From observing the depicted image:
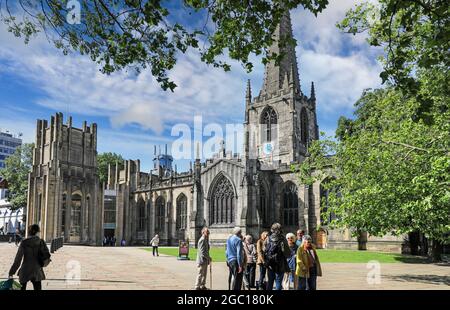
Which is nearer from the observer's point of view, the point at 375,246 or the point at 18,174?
the point at 375,246

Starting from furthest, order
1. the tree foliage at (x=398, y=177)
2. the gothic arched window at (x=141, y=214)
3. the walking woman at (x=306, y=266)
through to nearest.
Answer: the gothic arched window at (x=141, y=214) < the tree foliage at (x=398, y=177) < the walking woman at (x=306, y=266)

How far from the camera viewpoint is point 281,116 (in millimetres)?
54719

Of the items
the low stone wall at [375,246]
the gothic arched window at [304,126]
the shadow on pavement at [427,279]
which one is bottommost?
the low stone wall at [375,246]

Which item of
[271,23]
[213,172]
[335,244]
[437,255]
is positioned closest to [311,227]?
[335,244]

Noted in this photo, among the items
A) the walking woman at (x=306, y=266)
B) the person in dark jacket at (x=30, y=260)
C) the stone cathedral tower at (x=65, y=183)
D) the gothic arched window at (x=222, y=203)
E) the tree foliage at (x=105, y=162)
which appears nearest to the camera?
the person in dark jacket at (x=30, y=260)

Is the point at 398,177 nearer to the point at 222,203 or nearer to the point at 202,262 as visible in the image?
the point at 202,262

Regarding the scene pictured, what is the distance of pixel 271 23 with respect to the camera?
884 centimetres

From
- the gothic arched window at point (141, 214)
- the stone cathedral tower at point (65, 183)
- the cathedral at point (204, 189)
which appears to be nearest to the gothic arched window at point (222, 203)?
the cathedral at point (204, 189)

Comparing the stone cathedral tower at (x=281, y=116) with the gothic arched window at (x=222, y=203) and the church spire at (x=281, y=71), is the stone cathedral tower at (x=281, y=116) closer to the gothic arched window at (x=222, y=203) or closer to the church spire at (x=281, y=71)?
the church spire at (x=281, y=71)

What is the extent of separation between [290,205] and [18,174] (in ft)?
128

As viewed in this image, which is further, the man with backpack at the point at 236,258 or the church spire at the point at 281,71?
the church spire at the point at 281,71

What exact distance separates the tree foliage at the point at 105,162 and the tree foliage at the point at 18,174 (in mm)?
12155

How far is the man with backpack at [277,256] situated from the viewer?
33.8ft

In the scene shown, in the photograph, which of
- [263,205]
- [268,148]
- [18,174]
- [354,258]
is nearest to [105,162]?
[18,174]
